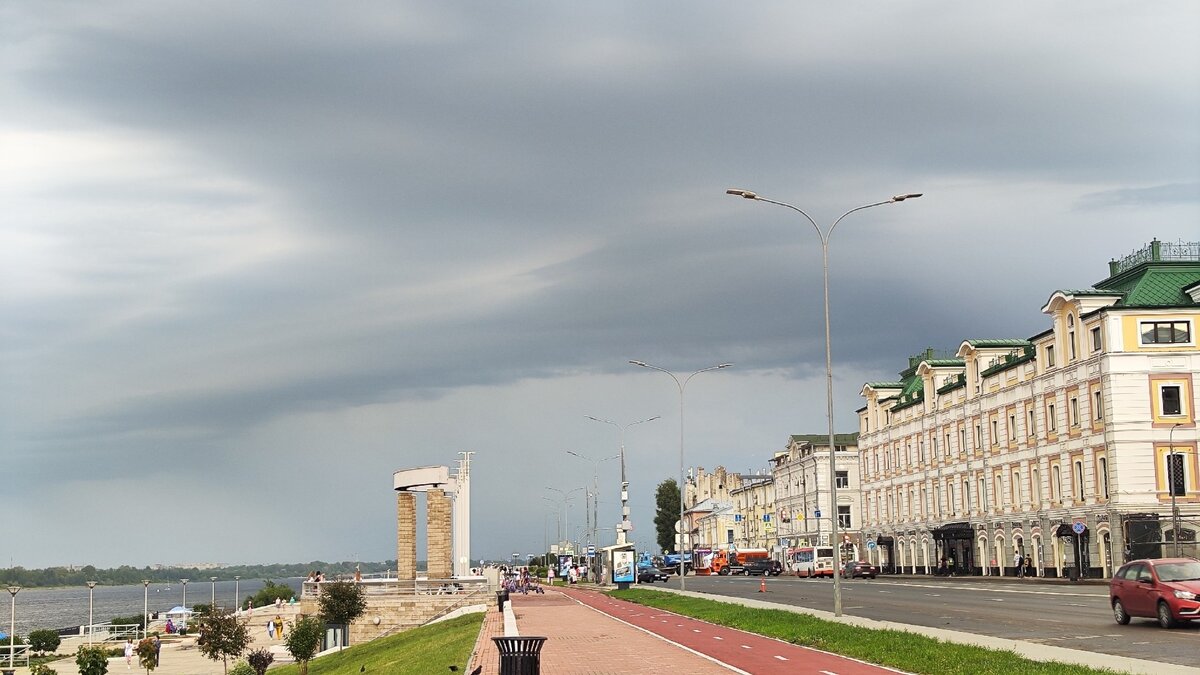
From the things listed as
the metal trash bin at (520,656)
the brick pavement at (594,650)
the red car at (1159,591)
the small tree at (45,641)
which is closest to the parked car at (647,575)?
the small tree at (45,641)

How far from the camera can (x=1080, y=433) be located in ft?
223

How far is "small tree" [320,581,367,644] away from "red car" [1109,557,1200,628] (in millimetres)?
38278

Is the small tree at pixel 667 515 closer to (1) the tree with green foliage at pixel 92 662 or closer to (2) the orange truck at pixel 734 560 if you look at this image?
(2) the orange truck at pixel 734 560

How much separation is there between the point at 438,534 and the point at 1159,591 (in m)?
43.5

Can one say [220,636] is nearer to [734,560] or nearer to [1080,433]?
[1080,433]

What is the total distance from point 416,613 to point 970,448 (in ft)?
135

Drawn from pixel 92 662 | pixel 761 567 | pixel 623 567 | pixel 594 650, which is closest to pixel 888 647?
pixel 594 650

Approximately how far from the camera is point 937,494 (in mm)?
92812

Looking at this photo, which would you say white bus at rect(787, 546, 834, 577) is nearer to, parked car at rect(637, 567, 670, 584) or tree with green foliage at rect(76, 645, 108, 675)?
parked car at rect(637, 567, 670, 584)

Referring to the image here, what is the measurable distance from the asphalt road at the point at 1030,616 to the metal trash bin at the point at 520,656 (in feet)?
35.6

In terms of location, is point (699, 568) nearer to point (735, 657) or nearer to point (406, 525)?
point (406, 525)

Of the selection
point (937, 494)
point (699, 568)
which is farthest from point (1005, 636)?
point (699, 568)

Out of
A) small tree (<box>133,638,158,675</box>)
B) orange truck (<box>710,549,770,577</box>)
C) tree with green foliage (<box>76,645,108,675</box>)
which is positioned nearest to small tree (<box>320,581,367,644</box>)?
small tree (<box>133,638,158,675</box>)

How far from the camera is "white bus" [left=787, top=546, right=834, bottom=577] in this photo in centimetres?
A: 9505
